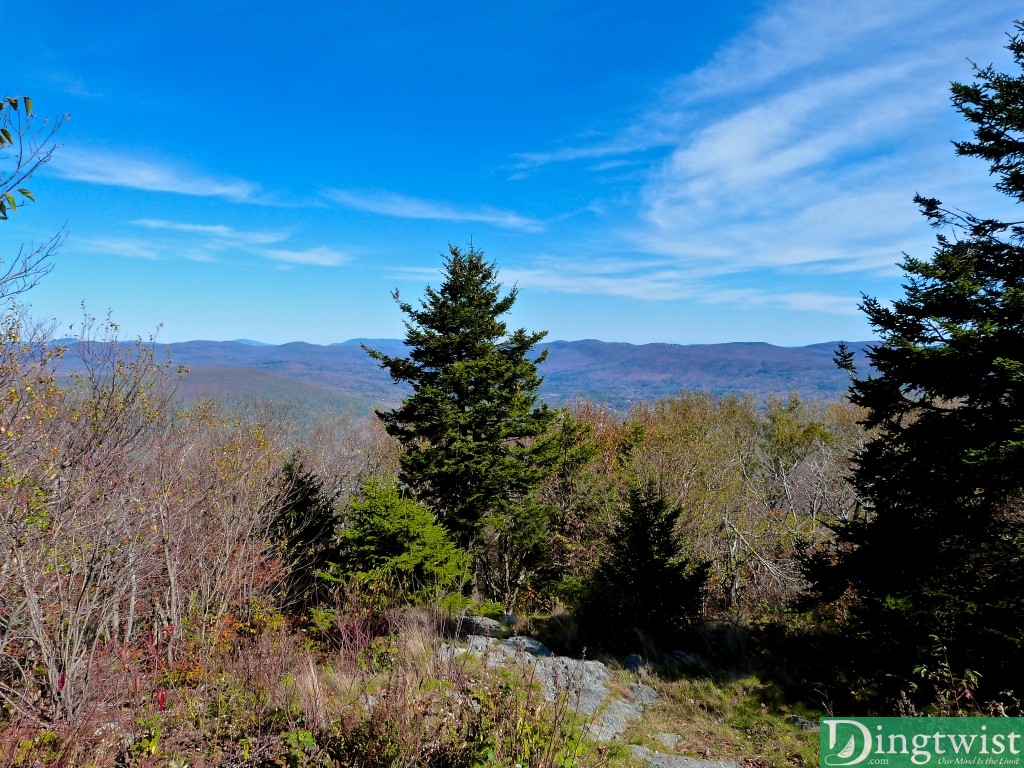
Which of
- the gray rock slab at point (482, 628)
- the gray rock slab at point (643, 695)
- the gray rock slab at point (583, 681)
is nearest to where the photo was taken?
the gray rock slab at point (583, 681)

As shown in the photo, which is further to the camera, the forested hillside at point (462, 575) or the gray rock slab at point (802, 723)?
the gray rock slab at point (802, 723)

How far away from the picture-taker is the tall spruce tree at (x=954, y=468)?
24.0 feet

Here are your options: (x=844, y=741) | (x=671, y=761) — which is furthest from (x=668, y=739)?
(x=844, y=741)

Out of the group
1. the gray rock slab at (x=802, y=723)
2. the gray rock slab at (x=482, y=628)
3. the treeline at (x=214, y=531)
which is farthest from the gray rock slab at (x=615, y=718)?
the gray rock slab at (x=482, y=628)

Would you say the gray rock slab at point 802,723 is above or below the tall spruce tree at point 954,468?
below

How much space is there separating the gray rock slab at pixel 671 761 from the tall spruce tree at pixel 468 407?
367 inches

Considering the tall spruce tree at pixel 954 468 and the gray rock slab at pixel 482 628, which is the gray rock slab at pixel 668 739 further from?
the gray rock slab at pixel 482 628

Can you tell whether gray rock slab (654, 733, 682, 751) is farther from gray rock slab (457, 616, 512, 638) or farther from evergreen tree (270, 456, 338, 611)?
evergreen tree (270, 456, 338, 611)

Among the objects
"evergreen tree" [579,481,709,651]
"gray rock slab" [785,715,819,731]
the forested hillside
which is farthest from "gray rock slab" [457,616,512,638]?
"gray rock slab" [785,715,819,731]

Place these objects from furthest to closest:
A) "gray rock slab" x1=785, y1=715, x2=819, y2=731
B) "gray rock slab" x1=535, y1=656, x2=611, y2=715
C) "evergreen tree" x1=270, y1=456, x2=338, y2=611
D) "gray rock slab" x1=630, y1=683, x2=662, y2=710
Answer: "evergreen tree" x1=270, y1=456, x2=338, y2=611, "gray rock slab" x1=630, y1=683, x2=662, y2=710, "gray rock slab" x1=535, y1=656, x2=611, y2=715, "gray rock slab" x1=785, y1=715, x2=819, y2=731

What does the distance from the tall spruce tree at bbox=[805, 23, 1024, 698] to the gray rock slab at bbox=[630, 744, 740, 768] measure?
331cm

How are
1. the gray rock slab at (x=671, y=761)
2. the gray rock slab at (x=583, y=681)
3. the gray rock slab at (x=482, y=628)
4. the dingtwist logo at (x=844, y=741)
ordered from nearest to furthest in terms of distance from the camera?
the dingtwist logo at (x=844, y=741) < the gray rock slab at (x=671, y=761) < the gray rock slab at (x=583, y=681) < the gray rock slab at (x=482, y=628)

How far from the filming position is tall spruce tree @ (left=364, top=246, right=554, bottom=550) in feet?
51.2

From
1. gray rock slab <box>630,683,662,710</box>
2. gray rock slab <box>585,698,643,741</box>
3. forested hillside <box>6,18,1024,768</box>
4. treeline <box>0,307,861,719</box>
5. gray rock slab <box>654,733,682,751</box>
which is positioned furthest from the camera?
gray rock slab <box>630,683,662,710</box>
